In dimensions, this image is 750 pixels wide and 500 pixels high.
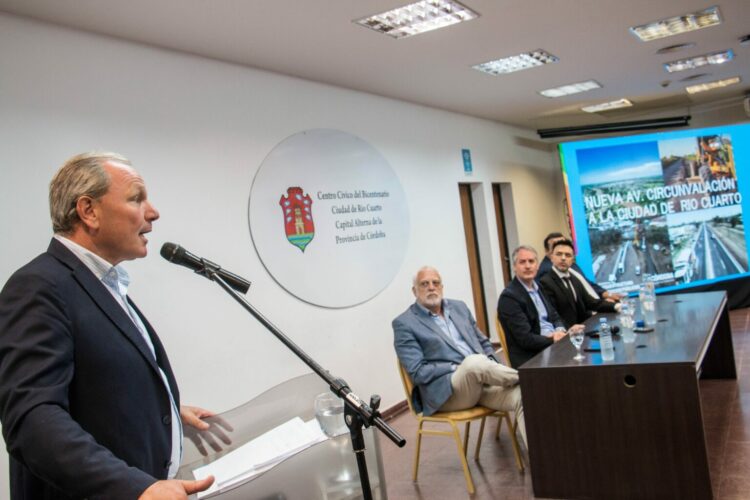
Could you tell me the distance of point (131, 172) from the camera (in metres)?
1.45

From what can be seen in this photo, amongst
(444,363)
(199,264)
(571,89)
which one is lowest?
(444,363)

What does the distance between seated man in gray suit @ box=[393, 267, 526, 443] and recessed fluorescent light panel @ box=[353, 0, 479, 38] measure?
1.71m

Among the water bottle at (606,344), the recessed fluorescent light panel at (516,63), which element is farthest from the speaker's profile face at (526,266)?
the recessed fluorescent light panel at (516,63)

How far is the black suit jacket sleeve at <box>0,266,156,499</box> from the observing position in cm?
105

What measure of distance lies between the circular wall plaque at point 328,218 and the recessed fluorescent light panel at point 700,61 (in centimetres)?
362

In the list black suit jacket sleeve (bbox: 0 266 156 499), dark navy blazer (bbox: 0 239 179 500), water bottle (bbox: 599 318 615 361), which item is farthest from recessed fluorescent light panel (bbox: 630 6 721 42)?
black suit jacket sleeve (bbox: 0 266 156 499)

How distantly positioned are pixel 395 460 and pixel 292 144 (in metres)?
2.42

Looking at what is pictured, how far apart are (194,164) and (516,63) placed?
3416mm

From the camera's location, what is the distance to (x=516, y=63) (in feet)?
19.5

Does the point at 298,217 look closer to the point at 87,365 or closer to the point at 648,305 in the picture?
the point at 648,305

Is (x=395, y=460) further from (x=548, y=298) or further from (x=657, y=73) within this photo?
(x=657, y=73)

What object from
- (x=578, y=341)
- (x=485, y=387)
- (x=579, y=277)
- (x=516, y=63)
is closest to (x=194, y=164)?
(x=485, y=387)

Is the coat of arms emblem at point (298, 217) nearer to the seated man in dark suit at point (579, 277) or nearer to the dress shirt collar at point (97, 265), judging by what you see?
the seated man in dark suit at point (579, 277)

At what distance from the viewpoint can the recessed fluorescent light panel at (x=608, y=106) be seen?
899 cm
